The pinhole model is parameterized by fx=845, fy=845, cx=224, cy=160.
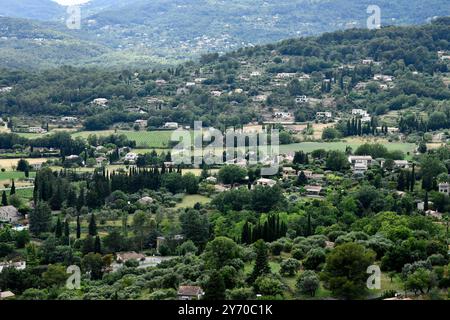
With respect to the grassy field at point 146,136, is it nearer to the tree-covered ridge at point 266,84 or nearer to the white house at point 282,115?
the tree-covered ridge at point 266,84

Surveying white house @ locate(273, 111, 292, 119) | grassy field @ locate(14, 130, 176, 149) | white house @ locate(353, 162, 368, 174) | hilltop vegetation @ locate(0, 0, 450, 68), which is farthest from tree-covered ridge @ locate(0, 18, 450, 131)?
hilltop vegetation @ locate(0, 0, 450, 68)

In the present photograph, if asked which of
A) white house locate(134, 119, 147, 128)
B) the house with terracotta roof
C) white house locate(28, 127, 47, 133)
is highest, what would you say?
white house locate(134, 119, 147, 128)

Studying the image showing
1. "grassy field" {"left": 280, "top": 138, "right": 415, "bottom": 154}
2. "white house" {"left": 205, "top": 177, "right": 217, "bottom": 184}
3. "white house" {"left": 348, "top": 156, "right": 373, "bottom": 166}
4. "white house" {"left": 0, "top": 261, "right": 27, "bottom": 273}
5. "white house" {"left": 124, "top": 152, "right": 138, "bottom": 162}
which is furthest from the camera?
"grassy field" {"left": 280, "top": 138, "right": 415, "bottom": 154}

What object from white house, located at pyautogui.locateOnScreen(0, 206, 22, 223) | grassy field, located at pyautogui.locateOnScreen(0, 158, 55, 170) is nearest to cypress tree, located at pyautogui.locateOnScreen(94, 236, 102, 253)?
white house, located at pyautogui.locateOnScreen(0, 206, 22, 223)

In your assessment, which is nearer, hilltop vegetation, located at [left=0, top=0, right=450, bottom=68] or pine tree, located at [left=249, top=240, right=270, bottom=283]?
pine tree, located at [left=249, top=240, right=270, bottom=283]

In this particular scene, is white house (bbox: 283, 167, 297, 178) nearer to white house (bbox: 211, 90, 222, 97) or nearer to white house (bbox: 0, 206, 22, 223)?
white house (bbox: 0, 206, 22, 223)

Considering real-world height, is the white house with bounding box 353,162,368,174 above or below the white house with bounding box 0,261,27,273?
above

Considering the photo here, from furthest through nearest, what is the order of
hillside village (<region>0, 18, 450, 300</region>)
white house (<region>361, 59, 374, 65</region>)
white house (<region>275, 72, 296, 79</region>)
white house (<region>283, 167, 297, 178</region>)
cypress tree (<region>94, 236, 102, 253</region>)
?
white house (<region>361, 59, 374, 65</region>), white house (<region>275, 72, 296, 79</region>), white house (<region>283, 167, 297, 178</region>), cypress tree (<region>94, 236, 102, 253</region>), hillside village (<region>0, 18, 450, 300</region>)

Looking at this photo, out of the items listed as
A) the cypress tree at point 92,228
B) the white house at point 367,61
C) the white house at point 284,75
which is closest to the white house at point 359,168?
the cypress tree at point 92,228

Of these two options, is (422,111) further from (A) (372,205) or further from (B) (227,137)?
(A) (372,205)
